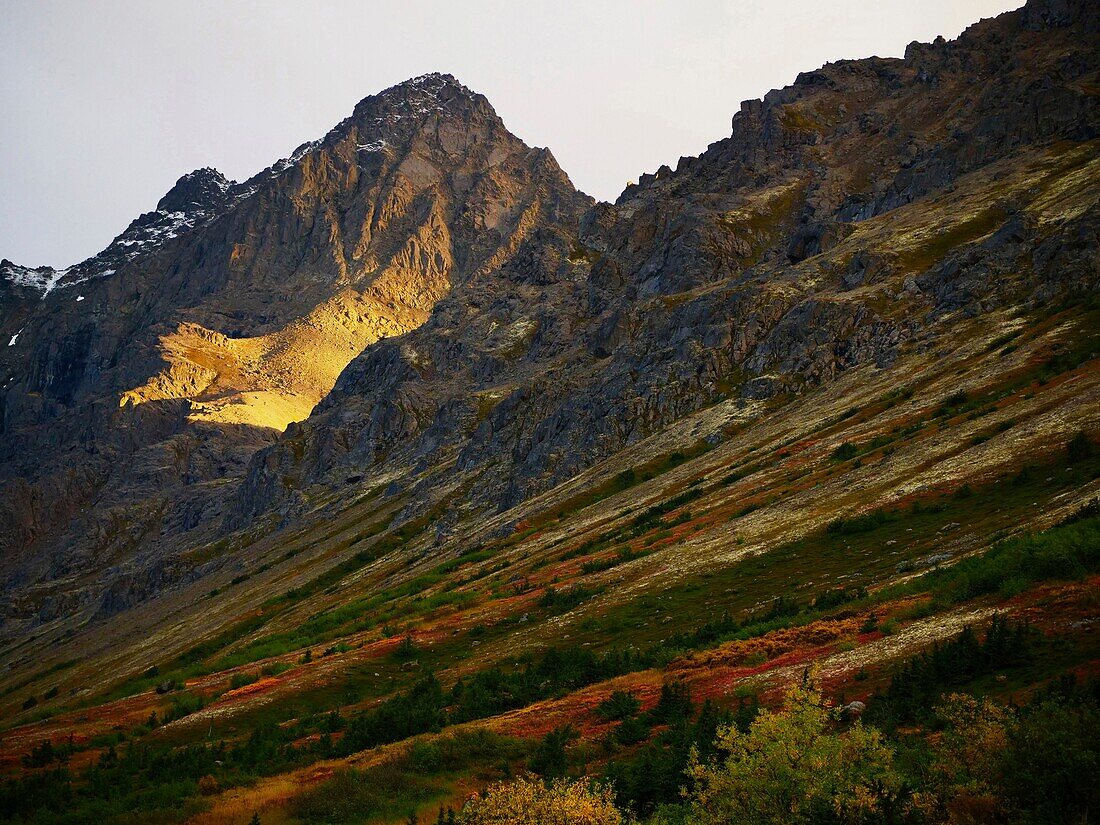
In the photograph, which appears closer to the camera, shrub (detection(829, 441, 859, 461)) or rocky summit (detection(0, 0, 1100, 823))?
rocky summit (detection(0, 0, 1100, 823))

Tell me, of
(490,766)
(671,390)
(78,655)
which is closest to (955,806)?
(490,766)

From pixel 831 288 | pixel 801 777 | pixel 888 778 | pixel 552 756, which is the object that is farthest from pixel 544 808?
pixel 831 288

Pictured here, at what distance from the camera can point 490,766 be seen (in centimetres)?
2314

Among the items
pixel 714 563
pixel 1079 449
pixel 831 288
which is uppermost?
pixel 831 288

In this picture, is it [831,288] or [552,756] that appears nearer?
[552,756]

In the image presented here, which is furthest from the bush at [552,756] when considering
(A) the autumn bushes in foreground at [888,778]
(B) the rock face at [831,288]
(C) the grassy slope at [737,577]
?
(B) the rock face at [831,288]

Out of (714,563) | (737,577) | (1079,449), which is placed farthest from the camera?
(714,563)

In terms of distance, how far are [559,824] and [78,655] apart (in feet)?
541

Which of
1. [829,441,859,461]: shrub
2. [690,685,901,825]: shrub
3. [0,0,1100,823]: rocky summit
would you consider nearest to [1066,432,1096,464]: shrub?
[0,0,1100,823]: rocky summit

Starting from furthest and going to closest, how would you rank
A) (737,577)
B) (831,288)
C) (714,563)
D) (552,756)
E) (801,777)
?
(831,288)
(714,563)
(737,577)
(552,756)
(801,777)

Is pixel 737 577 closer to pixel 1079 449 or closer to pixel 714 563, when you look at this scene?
pixel 714 563

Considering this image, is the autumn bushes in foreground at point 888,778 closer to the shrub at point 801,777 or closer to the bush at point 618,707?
the shrub at point 801,777

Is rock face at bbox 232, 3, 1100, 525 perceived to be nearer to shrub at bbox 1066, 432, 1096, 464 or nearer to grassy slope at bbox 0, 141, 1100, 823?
grassy slope at bbox 0, 141, 1100, 823

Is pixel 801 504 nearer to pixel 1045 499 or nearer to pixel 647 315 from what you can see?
pixel 1045 499
